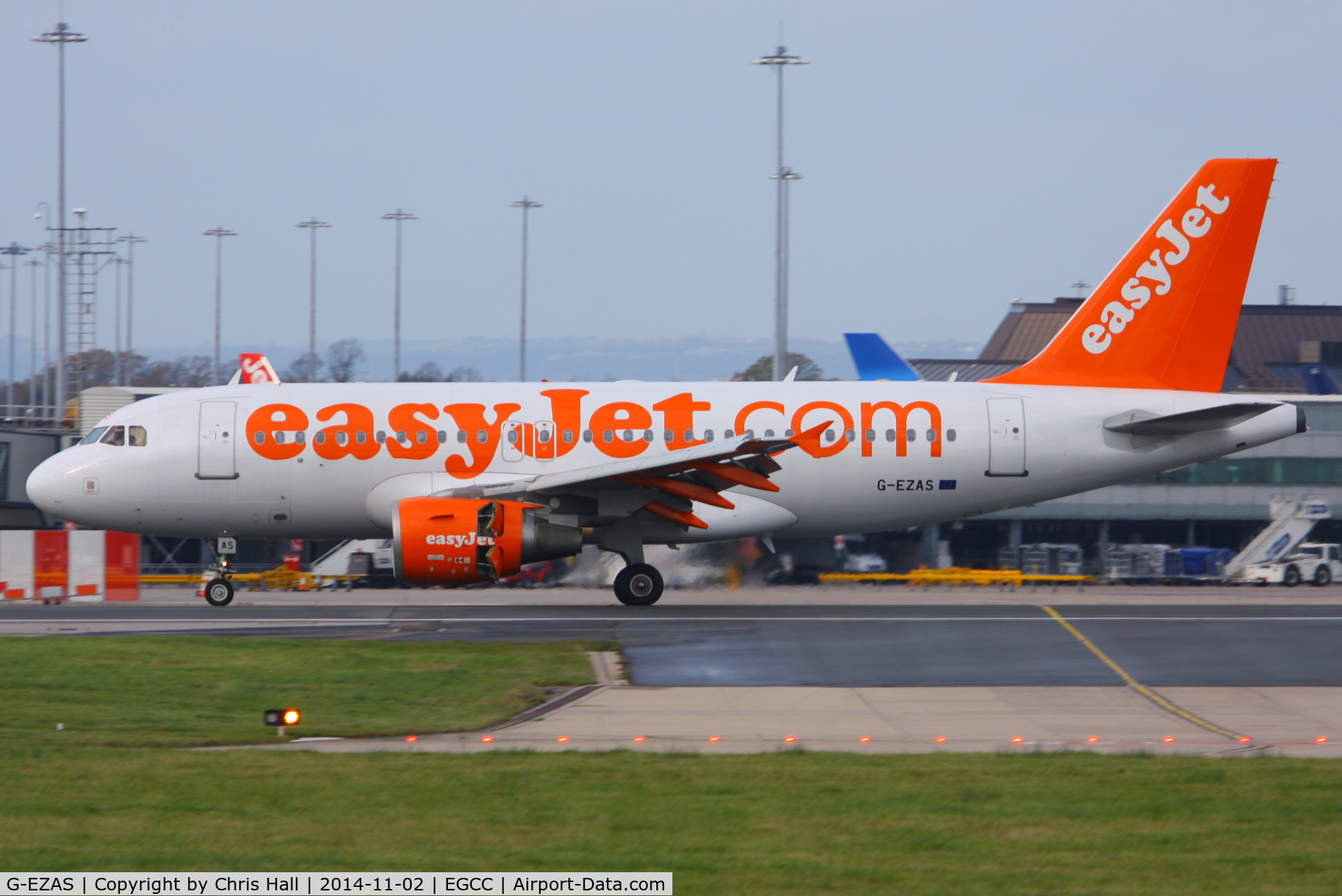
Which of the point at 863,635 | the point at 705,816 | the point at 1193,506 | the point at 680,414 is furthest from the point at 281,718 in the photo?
the point at 1193,506

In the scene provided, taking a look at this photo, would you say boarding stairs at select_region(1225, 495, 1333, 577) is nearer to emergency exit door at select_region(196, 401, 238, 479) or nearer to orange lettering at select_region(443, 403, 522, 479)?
orange lettering at select_region(443, 403, 522, 479)

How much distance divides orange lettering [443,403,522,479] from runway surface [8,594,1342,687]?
254 cm

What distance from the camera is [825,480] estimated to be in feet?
77.0

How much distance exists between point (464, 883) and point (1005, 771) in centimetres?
464

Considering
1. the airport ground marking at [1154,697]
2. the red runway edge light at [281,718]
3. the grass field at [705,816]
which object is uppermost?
the red runway edge light at [281,718]

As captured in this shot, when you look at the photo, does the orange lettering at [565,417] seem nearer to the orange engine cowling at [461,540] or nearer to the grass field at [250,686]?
the orange engine cowling at [461,540]

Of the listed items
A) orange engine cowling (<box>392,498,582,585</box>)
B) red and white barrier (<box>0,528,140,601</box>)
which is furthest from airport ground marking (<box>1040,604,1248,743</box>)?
red and white barrier (<box>0,528,140,601</box>)

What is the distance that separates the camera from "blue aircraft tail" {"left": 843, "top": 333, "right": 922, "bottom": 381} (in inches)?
1157

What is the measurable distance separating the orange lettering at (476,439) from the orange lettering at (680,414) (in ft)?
9.06

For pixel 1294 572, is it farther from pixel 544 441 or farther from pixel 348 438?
pixel 348 438

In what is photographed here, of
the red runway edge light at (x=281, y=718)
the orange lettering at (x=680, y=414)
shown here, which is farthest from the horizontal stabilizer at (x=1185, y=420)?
the red runway edge light at (x=281, y=718)

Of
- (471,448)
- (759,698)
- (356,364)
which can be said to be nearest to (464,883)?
(759,698)

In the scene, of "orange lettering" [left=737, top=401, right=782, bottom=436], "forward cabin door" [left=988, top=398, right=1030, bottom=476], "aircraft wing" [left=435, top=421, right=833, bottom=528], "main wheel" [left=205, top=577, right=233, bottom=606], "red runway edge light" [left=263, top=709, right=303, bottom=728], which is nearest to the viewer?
"red runway edge light" [left=263, top=709, right=303, bottom=728]

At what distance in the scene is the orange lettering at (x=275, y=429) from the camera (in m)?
23.2
